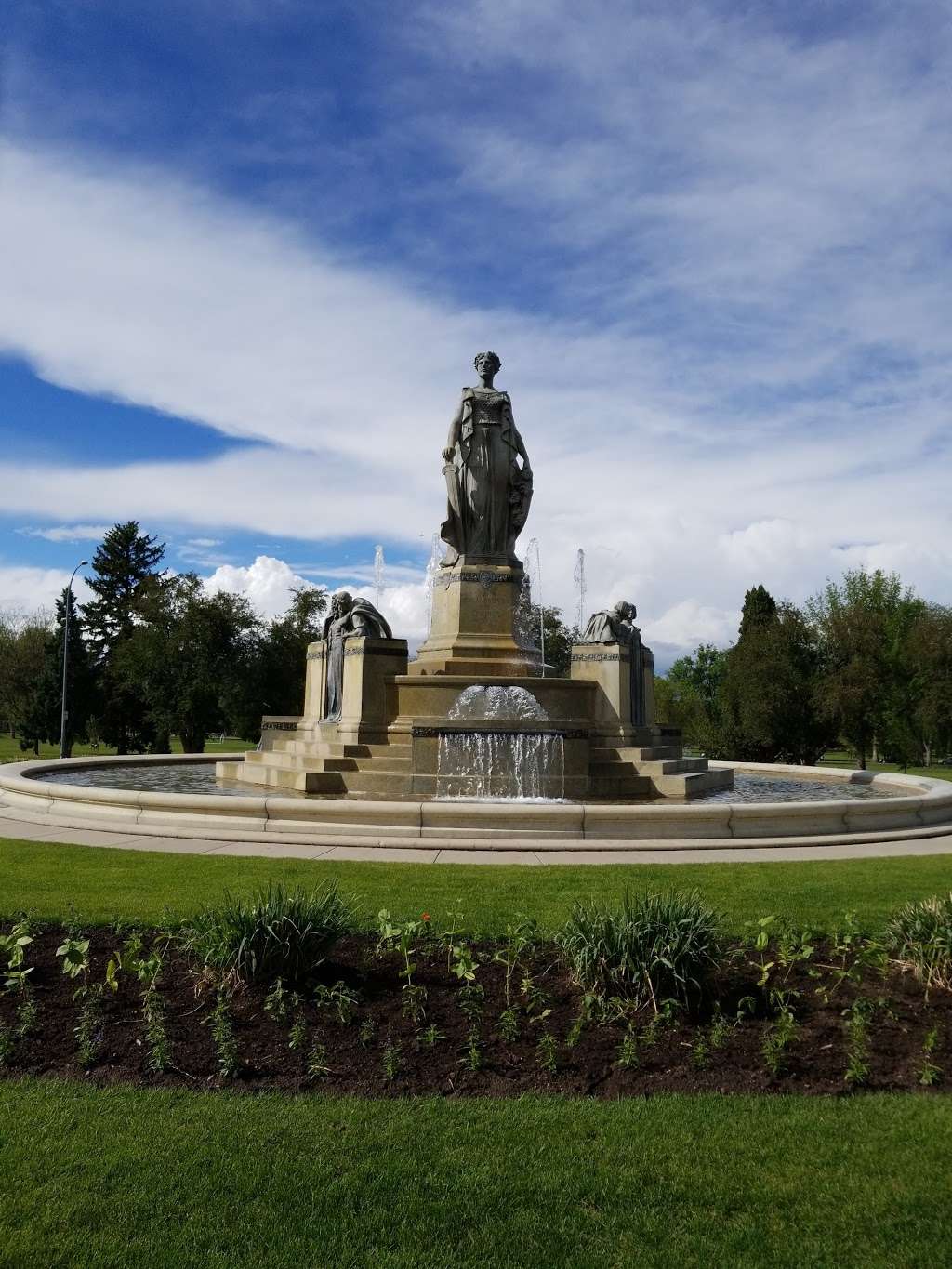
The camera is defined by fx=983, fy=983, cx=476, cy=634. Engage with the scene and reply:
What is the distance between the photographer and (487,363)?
20750mm

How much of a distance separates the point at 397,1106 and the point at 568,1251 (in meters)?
1.27

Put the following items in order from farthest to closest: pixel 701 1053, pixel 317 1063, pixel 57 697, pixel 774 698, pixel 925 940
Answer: pixel 57 697
pixel 774 698
pixel 925 940
pixel 701 1053
pixel 317 1063

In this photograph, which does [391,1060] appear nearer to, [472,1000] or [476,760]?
[472,1000]

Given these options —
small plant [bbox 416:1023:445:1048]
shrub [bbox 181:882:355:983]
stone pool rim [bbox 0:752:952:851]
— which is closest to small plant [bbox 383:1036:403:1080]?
small plant [bbox 416:1023:445:1048]

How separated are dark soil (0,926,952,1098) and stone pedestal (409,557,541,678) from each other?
42.5 ft

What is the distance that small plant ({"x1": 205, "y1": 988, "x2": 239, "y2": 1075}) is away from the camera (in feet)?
16.1

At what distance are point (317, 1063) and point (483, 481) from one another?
53.0 feet

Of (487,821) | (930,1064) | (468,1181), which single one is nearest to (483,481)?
(487,821)

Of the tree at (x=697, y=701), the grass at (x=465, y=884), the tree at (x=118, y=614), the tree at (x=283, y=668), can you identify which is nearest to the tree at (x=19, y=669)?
the tree at (x=118, y=614)

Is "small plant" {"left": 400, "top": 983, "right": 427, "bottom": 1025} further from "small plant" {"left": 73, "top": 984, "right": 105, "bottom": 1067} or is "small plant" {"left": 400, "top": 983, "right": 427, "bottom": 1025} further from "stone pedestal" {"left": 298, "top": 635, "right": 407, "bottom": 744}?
"stone pedestal" {"left": 298, "top": 635, "right": 407, "bottom": 744}

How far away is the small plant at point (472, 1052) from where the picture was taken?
5.00 meters

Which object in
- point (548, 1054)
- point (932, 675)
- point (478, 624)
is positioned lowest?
point (548, 1054)

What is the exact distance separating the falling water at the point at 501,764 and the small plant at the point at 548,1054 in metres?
10.1

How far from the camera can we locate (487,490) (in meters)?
20.2
